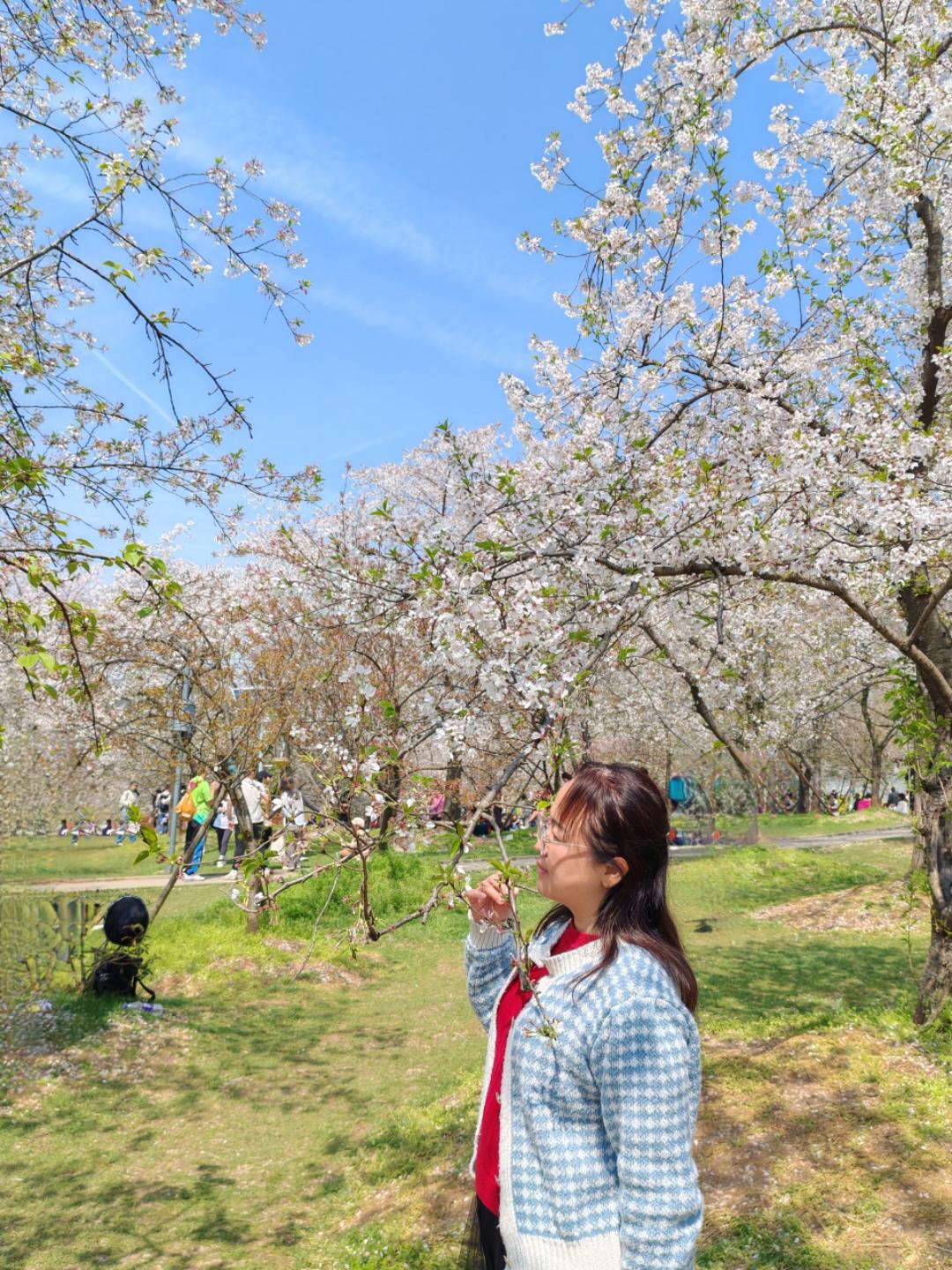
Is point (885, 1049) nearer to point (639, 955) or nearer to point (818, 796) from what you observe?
point (818, 796)

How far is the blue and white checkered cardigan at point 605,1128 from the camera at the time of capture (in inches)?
59.5

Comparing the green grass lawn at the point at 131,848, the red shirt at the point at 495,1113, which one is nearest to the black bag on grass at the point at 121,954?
the green grass lawn at the point at 131,848

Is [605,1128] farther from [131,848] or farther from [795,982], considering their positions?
[131,848]

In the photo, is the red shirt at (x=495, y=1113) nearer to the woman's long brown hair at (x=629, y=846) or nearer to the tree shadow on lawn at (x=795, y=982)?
the woman's long brown hair at (x=629, y=846)

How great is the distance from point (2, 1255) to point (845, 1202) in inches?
166

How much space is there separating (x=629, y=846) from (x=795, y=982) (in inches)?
302

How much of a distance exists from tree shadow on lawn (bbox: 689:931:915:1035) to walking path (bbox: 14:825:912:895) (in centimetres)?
233

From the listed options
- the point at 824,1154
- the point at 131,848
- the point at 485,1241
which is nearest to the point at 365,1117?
the point at 824,1154

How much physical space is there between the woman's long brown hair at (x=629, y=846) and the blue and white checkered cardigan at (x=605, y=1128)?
10 centimetres

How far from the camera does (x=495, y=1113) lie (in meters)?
1.85

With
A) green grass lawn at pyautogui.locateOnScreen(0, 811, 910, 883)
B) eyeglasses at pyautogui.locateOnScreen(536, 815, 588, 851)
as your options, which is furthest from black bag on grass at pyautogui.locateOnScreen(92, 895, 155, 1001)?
eyeglasses at pyautogui.locateOnScreen(536, 815, 588, 851)

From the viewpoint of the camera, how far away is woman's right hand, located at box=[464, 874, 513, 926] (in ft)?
6.69

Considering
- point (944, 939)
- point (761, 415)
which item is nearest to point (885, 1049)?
point (944, 939)

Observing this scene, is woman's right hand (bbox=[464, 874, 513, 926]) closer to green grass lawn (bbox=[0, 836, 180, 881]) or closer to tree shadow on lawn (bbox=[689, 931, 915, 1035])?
green grass lawn (bbox=[0, 836, 180, 881])
